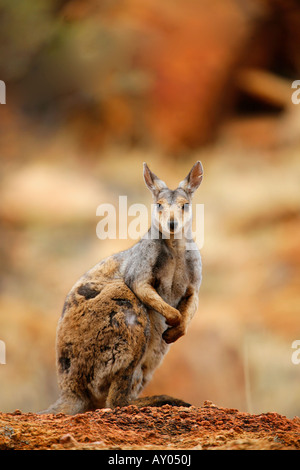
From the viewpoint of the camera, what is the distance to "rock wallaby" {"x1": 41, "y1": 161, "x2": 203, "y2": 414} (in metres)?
4.62

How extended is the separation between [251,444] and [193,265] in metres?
1.89

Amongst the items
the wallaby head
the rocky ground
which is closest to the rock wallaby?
the wallaby head

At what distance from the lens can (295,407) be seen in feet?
22.9

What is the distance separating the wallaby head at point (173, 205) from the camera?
4727 mm

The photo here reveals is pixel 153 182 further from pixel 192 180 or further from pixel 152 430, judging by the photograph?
pixel 152 430

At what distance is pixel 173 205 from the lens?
15.8 ft

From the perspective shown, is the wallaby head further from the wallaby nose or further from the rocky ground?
the rocky ground

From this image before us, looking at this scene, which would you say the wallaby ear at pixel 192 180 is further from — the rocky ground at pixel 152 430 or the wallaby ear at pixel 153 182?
the rocky ground at pixel 152 430

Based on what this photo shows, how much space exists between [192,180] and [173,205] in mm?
441

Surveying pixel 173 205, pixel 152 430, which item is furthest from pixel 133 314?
pixel 152 430

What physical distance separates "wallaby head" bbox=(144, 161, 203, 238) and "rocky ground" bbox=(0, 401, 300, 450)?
1380mm

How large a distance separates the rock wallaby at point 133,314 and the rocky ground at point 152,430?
0.45 meters

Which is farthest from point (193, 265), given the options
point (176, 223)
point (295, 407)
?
point (295, 407)

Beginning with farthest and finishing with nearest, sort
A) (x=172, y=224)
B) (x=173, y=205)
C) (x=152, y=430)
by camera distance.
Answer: (x=173, y=205) < (x=172, y=224) < (x=152, y=430)
